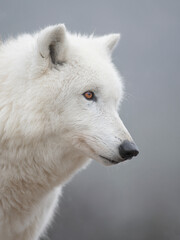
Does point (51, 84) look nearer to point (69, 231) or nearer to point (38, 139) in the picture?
point (38, 139)

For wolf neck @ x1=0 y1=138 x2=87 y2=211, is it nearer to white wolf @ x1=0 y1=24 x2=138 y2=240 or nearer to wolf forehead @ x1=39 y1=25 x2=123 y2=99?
white wolf @ x1=0 y1=24 x2=138 y2=240

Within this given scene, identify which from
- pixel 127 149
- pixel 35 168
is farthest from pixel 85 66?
pixel 35 168

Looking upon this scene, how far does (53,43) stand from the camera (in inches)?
104

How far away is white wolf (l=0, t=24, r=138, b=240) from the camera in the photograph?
258cm

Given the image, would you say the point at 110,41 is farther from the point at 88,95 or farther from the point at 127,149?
the point at 127,149

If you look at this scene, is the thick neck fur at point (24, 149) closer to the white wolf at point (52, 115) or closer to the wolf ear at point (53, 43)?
the white wolf at point (52, 115)

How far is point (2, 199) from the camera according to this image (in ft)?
9.29

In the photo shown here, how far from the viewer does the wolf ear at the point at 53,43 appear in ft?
8.25

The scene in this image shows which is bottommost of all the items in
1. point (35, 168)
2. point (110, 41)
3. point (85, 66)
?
point (35, 168)

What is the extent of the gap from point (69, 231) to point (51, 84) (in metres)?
5.48

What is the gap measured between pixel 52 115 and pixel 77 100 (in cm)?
24

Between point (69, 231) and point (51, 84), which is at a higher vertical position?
point (51, 84)

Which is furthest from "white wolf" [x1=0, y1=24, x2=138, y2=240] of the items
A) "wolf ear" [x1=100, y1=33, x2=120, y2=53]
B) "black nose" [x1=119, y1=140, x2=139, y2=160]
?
"wolf ear" [x1=100, y1=33, x2=120, y2=53]

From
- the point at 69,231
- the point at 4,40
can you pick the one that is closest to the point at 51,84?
the point at 4,40
